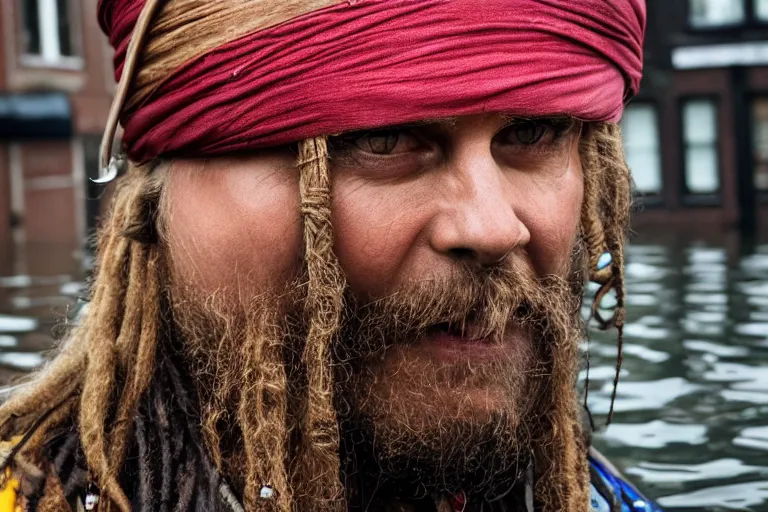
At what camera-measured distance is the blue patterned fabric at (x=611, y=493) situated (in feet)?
8.52

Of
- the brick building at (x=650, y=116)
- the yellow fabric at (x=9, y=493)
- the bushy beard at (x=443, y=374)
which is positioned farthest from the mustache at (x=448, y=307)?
the brick building at (x=650, y=116)

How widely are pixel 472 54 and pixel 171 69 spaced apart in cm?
57

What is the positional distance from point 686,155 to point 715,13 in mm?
2764

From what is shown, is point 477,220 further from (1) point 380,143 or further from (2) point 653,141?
(2) point 653,141

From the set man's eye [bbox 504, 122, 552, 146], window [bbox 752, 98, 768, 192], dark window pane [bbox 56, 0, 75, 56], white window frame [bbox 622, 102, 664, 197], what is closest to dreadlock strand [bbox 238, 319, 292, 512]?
man's eye [bbox 504, 122, 552, 146]

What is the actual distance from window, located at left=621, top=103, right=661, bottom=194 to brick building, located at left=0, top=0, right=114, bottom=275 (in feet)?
33.7

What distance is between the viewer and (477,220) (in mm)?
1961

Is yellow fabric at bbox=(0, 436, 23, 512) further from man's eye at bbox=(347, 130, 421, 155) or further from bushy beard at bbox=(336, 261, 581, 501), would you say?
man's eye at bbox=(347, 130, 421, 155)

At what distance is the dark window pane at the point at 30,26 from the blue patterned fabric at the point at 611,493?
1890 cm

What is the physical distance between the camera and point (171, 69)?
211 centimetres

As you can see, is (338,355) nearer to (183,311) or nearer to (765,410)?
(183,311)

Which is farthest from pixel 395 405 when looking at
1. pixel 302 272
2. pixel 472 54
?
pixel 472 54

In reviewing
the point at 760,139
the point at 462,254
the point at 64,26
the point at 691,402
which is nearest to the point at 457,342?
the point at 462,254

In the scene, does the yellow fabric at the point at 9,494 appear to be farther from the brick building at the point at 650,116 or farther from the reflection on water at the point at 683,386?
the brick building at the point at 650,116
